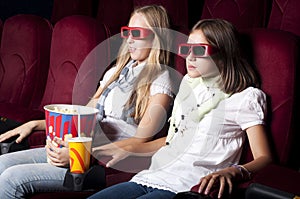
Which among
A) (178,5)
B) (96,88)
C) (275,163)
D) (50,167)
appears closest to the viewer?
(275,163)

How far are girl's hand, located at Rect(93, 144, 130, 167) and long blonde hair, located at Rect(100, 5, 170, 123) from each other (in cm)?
11

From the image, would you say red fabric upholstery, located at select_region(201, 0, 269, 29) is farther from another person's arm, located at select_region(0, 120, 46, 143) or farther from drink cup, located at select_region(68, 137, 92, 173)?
drink cup, located at select_region(68, 137, 92, 173)

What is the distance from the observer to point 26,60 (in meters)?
1.88

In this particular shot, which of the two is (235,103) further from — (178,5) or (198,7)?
(198,7)

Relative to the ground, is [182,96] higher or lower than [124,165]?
higher

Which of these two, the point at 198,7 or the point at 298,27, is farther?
the point at 198,7

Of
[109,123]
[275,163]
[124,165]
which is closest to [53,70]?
[109,123]

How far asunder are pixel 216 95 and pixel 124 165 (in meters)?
0.25

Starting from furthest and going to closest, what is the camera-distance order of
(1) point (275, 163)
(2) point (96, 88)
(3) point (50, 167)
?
1. (2) point (96, 88)
2. (3) point (50, 167)
3. (1) point (275, 163)

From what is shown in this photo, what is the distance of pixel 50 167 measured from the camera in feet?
4.05

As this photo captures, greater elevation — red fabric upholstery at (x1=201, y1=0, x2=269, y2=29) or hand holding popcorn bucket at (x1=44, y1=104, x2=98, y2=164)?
red fabric upholstery at (x1=201, y1=0, x2=269, y2=29)

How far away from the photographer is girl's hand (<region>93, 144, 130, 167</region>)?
1191 mm

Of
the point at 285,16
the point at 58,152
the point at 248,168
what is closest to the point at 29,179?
the point at 58,152

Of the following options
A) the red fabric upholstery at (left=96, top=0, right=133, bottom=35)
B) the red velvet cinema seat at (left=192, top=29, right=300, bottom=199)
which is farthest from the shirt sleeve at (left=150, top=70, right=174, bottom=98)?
the red fabric upholstery at (left=96, top=0, right=133, bottom=35)
